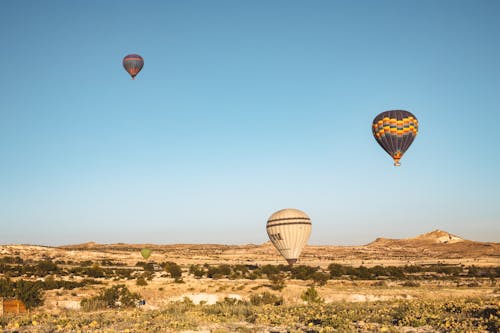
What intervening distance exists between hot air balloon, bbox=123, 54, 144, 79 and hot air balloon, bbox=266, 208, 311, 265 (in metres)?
26.7

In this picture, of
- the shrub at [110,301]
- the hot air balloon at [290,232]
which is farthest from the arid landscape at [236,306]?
the hot air balloon at [290,232]

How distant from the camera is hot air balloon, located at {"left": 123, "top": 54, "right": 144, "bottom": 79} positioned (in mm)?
56678

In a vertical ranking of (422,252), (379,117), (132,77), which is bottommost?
(422,252)

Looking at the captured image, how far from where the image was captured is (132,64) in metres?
56.7

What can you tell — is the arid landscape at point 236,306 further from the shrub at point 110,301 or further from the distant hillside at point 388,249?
the distant hillside at point 388,249

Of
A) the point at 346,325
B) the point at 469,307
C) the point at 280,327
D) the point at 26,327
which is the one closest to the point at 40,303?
the point at 26,327

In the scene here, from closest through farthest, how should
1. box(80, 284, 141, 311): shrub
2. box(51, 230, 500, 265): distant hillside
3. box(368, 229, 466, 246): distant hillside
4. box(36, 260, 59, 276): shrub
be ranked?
box(80, 284, 141, 311): shrub
box(36, 260, 59, 276): shrub
box(51, 230, 500, 265): distant hillside
box(368, 229, 466, 246): distant hillside

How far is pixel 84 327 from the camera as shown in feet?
46.3

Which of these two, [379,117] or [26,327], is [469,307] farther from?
[379,117]

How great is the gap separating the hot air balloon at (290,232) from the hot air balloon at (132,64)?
26727mm

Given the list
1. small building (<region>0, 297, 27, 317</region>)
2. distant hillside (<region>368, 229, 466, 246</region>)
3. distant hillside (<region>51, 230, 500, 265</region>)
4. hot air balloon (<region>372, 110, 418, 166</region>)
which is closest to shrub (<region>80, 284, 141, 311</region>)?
small building (<region>0, 297, 27, 317</region>)

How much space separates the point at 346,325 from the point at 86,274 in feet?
122

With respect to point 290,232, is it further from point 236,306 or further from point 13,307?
point 13,307

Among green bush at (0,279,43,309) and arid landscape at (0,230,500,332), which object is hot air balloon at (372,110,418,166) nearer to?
arid landscape at (0,230,500,332)
